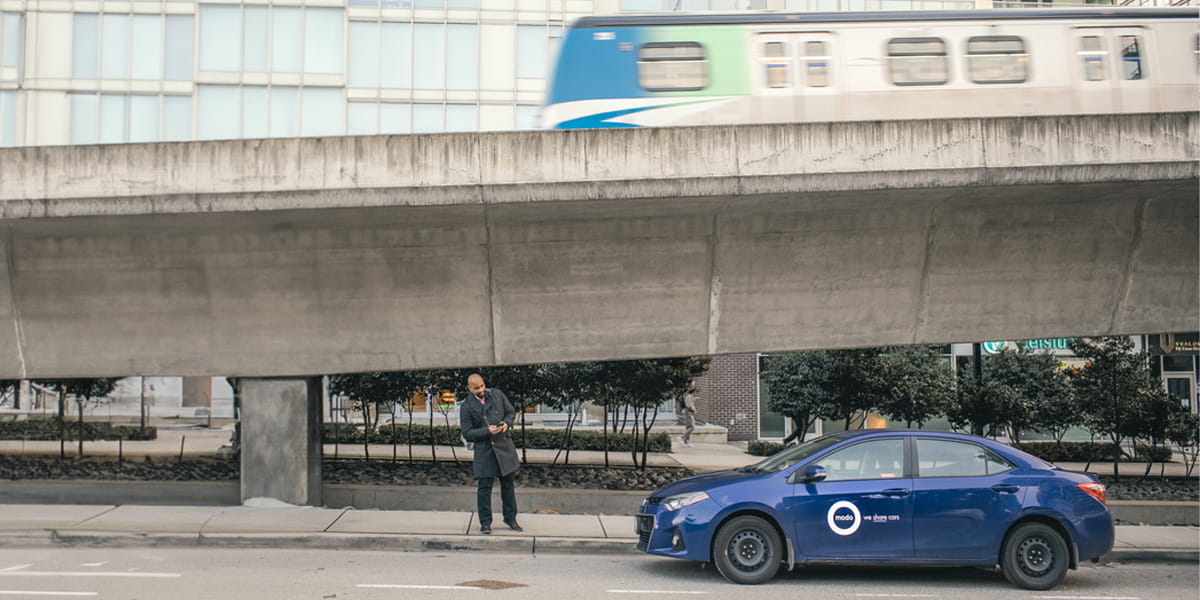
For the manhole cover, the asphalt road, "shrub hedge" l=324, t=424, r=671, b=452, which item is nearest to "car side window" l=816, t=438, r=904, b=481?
the asphalt road

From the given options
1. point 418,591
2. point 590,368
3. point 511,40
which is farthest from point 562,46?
point 511,40

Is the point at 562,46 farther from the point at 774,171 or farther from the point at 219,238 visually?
the point at 219,238

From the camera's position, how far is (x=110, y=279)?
11984mm

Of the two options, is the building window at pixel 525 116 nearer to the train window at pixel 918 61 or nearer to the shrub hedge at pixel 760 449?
the shrub hedge at pixel 760 449

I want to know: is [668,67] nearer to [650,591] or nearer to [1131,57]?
[1131,57]

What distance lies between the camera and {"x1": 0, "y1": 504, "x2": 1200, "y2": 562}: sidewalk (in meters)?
9.77

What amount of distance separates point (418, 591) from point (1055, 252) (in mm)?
9247

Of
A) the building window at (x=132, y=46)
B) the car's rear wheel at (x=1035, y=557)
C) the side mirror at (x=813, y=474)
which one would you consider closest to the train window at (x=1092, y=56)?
the car's rear wheel at (x=1035, y=557)

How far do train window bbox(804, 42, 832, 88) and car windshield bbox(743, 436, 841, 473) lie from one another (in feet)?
22.2

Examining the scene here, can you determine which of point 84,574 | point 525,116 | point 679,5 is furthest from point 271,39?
point 84,574

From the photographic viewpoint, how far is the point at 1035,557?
8.30 m

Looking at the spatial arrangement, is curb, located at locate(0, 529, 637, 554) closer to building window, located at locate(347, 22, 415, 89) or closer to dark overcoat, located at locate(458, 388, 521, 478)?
dark overcoat, located at locate(458, 388, 521, 478)

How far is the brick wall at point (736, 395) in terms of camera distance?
30.7 meters

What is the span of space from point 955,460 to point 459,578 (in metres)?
4.46
